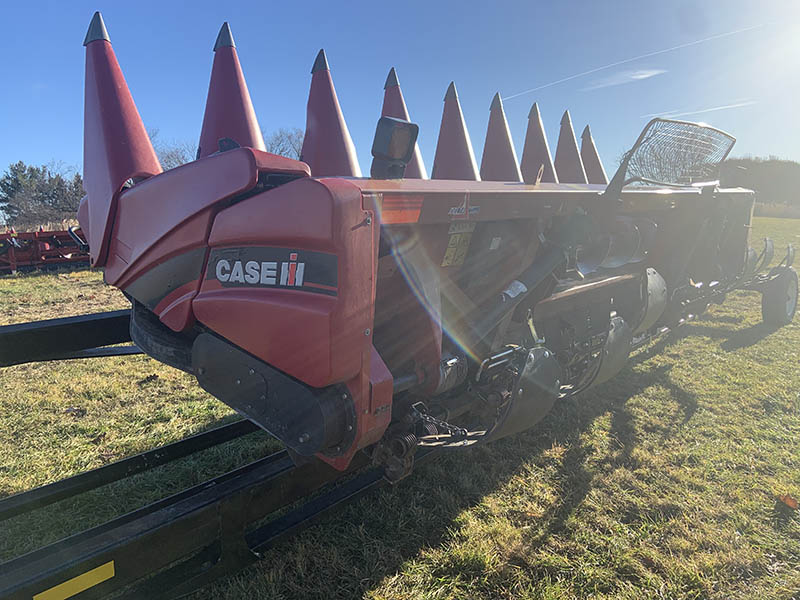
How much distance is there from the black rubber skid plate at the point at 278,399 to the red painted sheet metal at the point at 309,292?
6 cm

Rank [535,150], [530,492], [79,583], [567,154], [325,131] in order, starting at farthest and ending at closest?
[567,154] → [535,150] → [325,131] → [530,492] → [79,583]

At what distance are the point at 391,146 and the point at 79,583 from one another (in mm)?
1840

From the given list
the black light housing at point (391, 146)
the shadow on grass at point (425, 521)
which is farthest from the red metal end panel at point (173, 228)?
the shadow on grass at point (425, 521)

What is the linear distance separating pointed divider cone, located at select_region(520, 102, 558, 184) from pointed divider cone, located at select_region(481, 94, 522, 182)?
24.3 inches

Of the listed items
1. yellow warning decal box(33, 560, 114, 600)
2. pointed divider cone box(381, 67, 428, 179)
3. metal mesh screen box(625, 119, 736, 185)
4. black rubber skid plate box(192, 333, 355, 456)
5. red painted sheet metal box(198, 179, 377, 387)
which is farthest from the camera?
pointed divider cone box(381, 67, 428, 179)

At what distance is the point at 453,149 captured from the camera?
197 inches

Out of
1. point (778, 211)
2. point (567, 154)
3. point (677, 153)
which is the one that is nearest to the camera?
point (677, 153)

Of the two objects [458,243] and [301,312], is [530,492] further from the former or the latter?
[301,312]

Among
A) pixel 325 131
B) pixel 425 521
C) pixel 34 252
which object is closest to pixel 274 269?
pixel 425 521

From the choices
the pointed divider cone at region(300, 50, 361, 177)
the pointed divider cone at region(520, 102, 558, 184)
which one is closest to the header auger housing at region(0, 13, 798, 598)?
the pointed divider cone at region(300, 50, 361, 177)

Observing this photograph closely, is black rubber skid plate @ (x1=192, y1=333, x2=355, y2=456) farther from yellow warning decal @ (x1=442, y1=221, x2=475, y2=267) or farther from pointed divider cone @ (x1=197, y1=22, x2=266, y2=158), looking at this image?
pointed divider cone @ (x1=197, y1=22, x2=266, y2=158)

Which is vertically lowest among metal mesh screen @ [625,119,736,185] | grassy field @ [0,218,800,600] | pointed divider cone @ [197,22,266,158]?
grassy field @ [0,218,800,600]

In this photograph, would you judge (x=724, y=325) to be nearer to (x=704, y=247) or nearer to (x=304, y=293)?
(x=704, y=247)

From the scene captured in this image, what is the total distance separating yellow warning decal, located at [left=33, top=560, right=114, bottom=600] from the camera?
4.90ft
